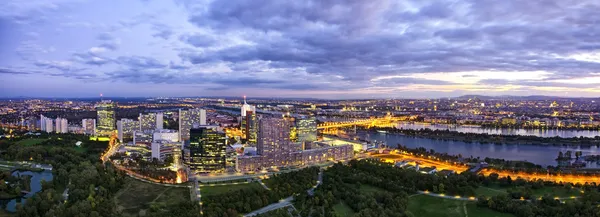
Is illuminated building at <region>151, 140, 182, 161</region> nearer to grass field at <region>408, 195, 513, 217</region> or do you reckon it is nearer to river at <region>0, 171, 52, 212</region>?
river at <region>0, 171, 52, 212</region>

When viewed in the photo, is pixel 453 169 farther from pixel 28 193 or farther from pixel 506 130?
pixel 506 130

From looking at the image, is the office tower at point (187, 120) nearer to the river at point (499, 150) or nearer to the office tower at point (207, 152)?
the office tower at point (207, 152)

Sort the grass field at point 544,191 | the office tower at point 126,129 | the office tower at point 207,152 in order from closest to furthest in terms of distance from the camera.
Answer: the grass field at point 544,191
the office tower at point 207,152
the office tower at point 126,129

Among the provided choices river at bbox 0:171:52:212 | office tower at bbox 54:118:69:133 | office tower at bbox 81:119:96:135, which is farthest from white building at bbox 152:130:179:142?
office tower at bbox 54:118:69:133

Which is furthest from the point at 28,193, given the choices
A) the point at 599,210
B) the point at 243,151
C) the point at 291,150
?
the point at 599,210

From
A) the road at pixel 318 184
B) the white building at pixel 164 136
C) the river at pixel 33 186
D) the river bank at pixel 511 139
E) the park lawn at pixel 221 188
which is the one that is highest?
the white building at pixel 164 136

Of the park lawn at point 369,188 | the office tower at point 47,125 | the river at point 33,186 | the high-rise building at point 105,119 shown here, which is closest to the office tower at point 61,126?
the office tower at point 47,125

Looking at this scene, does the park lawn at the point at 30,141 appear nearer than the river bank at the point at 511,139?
Yes
